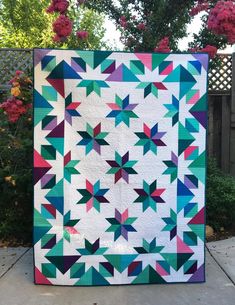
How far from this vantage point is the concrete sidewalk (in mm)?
3641

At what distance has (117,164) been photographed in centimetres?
393

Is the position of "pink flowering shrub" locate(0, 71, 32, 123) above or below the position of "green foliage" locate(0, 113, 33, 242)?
above

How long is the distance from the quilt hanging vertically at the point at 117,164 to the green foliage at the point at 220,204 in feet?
5.88

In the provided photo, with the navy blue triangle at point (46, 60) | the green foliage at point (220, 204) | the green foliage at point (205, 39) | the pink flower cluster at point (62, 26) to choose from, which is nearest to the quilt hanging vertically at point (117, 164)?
the navy blue triangle at point (46, 60)

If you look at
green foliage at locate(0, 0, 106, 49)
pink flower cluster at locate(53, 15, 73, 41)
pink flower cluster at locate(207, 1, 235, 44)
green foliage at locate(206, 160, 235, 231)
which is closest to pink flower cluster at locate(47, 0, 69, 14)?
pink flower cluster at locate(53, 15, 73, 41)

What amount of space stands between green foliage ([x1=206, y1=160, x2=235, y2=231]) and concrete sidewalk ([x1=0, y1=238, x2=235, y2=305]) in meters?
1.43

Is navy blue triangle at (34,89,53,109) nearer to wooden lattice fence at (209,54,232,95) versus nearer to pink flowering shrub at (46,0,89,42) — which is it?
pink flowering shrub at (46,0,89,42)

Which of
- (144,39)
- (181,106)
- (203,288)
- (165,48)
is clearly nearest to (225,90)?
(144,39)

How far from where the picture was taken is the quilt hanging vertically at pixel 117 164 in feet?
12.7

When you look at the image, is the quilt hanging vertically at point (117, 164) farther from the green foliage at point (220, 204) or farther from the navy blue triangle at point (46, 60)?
the green foliage at point (220, 204)

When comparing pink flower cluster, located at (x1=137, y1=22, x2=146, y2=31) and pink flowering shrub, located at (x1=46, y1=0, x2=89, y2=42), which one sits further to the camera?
pink flower cluster, located at (x1=137, y1=22, x2=146, y2=31)

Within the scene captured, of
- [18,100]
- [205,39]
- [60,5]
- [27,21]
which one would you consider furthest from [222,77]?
[27,21]

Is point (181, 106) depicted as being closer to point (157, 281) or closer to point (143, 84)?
point (143, 84)

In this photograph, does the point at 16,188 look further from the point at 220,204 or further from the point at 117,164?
the point at 220,204
